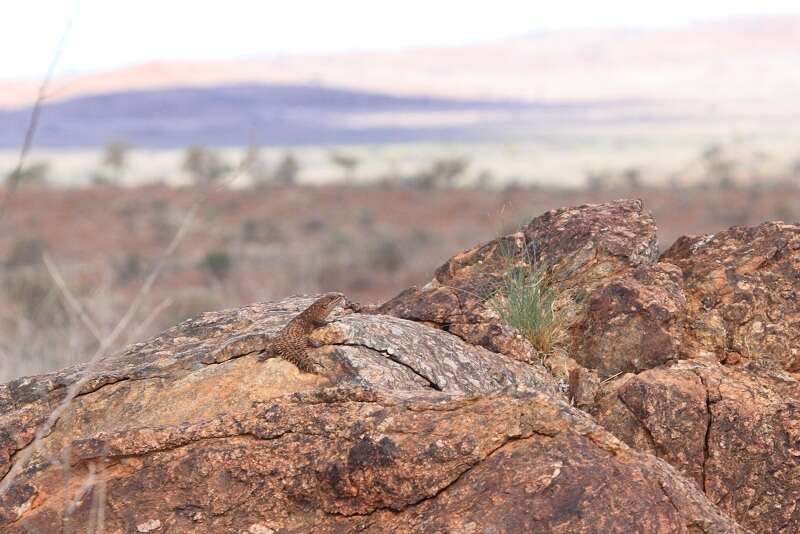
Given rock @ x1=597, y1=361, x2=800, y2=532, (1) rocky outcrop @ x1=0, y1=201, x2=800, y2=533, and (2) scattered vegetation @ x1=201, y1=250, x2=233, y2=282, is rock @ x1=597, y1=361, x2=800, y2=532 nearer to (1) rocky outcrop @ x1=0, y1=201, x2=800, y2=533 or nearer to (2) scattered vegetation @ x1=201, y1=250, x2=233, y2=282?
(1) rocky outcrop @ x1=0, y1=201, x2=800, y2=533

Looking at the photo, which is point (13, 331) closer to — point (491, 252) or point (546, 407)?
point (491, 252)

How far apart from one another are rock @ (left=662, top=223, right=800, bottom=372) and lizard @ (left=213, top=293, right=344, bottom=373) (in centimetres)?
160

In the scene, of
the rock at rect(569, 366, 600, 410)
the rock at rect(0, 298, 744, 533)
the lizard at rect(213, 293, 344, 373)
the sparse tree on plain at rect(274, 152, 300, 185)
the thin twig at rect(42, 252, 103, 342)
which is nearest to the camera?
the thin twig at rect(42, 252, 103, 342)

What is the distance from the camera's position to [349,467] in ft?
11.4

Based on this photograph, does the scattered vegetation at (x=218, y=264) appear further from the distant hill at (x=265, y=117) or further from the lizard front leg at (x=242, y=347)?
the distant hill at (x=265, y=117)

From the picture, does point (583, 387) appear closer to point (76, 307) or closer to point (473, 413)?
point (473, 413)

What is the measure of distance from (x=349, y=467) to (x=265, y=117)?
76960 millimetres

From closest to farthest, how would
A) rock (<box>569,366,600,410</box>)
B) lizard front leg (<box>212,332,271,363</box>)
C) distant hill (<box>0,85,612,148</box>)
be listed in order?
1. lizard front leg (<box>212,332,271,363</box>)
2. rock (<box>569,366,600,410</box>)
3. distant hill (<box>0,85,612,148</box>)

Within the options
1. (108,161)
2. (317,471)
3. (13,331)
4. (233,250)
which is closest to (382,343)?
(317,471)

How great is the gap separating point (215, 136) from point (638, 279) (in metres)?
81.1

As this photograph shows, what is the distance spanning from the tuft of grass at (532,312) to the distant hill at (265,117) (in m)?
73.4

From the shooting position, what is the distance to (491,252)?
528cm

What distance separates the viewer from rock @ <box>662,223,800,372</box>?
4.69m

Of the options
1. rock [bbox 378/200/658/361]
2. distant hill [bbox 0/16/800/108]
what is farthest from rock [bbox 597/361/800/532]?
distant hill [bbox 0/16/800/108]
